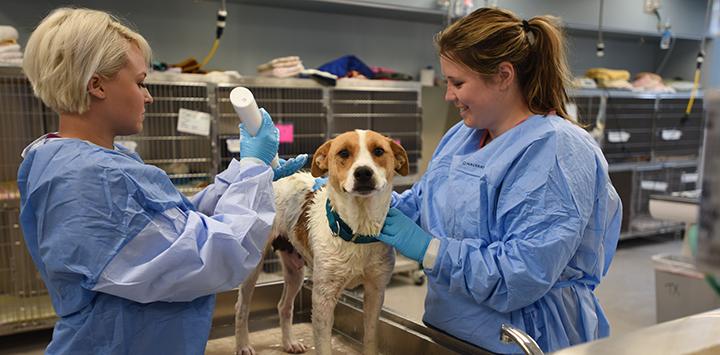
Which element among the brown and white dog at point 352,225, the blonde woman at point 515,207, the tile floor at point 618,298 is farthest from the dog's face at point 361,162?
the tile floor at point 618,298

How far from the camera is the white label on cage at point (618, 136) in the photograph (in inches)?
217

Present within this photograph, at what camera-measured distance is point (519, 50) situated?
1.33 metres

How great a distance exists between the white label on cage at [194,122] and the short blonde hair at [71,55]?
2.27 m

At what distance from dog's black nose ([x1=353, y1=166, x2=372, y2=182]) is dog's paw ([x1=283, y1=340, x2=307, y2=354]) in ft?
2.03

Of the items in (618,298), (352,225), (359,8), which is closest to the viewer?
(352,225)

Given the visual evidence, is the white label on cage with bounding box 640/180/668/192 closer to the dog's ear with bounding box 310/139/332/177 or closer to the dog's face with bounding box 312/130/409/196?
the dog's face with bounding box 312/130/409/196

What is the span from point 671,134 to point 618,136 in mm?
871

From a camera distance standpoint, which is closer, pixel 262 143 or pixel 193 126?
pixel 262 143

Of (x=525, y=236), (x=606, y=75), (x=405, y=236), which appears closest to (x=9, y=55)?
(x=405, y=236)

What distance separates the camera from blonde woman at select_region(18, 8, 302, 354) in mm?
1055

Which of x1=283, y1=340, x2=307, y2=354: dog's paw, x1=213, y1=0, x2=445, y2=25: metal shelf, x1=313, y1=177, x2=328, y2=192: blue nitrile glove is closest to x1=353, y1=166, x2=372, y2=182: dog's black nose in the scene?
x1=313, y1=177, x2=328, y2=192: blue nitrile glove

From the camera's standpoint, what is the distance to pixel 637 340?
0.84 m

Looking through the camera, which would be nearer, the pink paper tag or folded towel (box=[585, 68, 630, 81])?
the pink paper tag

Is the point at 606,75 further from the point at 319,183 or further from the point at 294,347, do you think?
the point at 294,347
